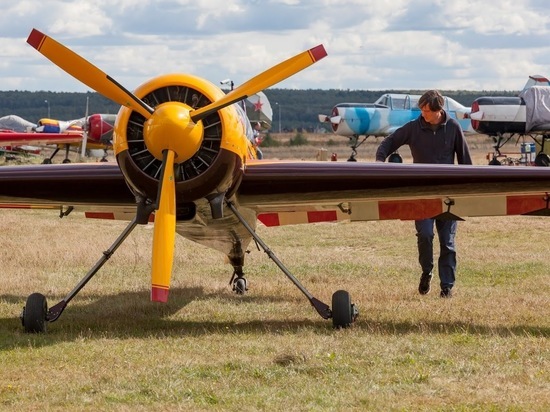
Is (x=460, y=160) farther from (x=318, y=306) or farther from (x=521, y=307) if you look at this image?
(x=318, y=306)

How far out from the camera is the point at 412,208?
971 cm

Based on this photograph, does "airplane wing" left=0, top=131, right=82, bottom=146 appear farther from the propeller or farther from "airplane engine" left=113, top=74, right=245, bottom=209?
"airplane engine" left=113, top=74, right=245, bottom=209

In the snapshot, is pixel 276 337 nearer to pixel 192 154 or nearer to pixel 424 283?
pixel 192 154

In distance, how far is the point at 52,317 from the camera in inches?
342

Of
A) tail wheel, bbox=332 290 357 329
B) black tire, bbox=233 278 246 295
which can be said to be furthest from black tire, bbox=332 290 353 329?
black tire, bbox=233 278 246 295

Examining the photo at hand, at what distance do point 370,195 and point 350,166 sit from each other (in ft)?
2.29

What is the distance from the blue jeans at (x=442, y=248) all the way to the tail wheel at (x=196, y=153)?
3.33m

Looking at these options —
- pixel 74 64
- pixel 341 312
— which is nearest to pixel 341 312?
pixel 341 312

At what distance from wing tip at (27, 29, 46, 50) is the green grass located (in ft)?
7.85

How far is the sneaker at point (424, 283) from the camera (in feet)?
36.2

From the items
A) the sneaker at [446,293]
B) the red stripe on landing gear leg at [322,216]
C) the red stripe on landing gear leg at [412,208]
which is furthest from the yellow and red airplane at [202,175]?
the sneaker at [446,293]

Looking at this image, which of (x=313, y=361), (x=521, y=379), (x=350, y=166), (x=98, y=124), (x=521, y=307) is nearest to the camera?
(x=521, y=379)

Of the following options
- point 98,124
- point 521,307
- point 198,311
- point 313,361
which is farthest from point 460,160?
point 98,124

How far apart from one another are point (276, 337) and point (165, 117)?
1.97 meters
